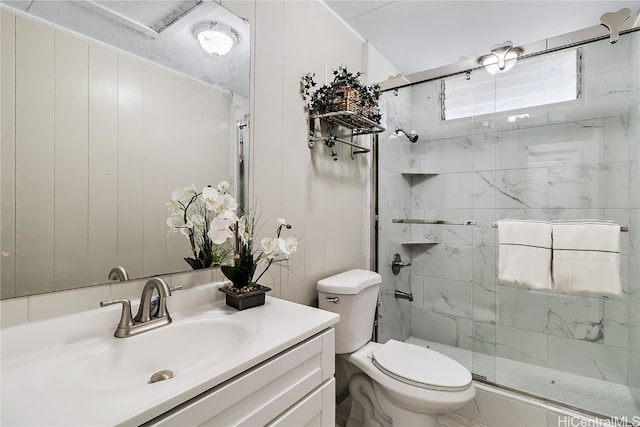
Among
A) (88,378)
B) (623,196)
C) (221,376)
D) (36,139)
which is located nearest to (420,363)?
(221,376)

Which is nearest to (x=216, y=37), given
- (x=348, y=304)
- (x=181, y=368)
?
(x=181, y=368)

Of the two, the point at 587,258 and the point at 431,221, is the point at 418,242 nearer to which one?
the point at 431,221

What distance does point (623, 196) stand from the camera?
5.51 ft

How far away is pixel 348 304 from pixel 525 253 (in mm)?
1010

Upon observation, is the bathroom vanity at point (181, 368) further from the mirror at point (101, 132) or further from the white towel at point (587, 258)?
the white towel at point (587, 258)

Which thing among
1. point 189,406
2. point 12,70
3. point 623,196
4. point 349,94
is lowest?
point 189,406

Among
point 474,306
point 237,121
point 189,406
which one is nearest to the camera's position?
point 189,406

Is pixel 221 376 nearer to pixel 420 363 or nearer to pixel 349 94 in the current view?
pixel 420 363

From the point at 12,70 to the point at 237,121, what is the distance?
2.13 ft

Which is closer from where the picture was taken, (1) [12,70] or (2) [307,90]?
(1) [12,70]

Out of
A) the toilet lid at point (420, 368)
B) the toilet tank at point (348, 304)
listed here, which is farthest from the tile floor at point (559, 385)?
the toilet tank at point (348, 304)

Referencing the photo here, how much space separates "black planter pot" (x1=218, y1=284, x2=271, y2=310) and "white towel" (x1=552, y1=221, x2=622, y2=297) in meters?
1.50

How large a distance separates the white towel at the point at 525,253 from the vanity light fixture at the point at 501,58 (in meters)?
0.89

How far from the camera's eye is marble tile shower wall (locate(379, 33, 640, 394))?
1706mm
